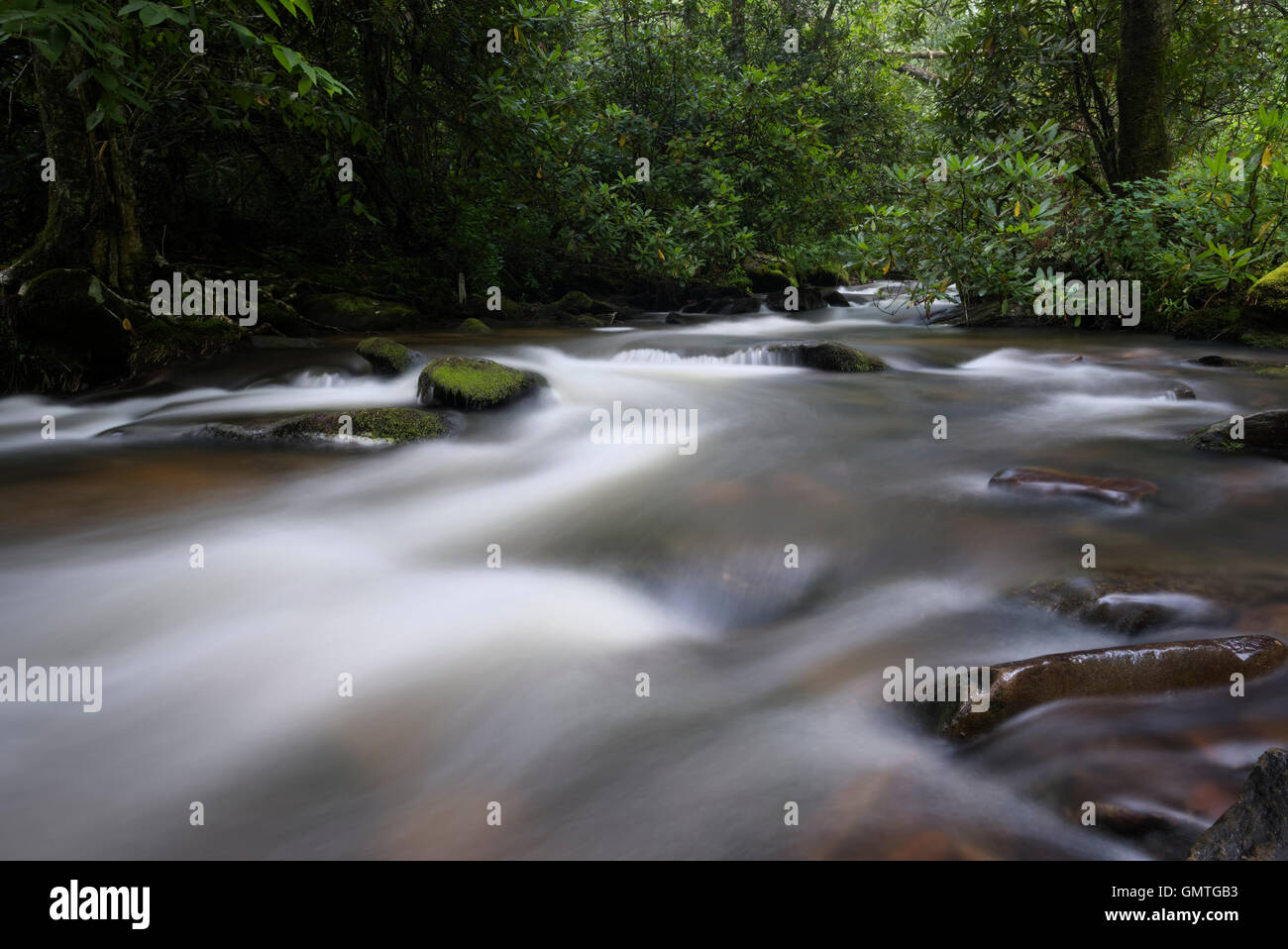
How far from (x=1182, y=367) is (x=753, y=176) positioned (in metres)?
7.46

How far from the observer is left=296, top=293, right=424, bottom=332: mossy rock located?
9.48 m

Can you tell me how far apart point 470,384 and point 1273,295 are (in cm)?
804

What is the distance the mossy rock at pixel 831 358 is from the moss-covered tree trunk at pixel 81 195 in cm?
628

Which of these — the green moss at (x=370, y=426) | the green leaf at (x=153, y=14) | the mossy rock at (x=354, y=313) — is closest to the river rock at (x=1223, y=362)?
the green moss at (x=370, y=426)

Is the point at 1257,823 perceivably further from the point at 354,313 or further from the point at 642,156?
the point at 642,156

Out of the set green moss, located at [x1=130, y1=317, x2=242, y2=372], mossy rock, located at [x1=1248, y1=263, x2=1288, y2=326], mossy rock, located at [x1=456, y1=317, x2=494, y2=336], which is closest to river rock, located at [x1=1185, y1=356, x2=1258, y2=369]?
mossy rock, located at [x1=1248, y1=263, x2=1288, y2=326]

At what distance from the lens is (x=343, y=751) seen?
2.42 meters

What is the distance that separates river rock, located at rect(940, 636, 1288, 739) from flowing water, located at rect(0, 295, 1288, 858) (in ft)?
0.20

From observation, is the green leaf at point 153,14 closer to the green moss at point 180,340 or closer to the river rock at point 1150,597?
the river rock at point 1150,597

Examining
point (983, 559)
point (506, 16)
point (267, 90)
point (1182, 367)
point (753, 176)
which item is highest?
point (506, 16)

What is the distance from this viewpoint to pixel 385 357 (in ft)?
22.6

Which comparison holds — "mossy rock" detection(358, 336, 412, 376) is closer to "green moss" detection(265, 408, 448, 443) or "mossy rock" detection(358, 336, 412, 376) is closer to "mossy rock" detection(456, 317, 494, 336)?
"green moss" detection(265, 408, 448, 443)
